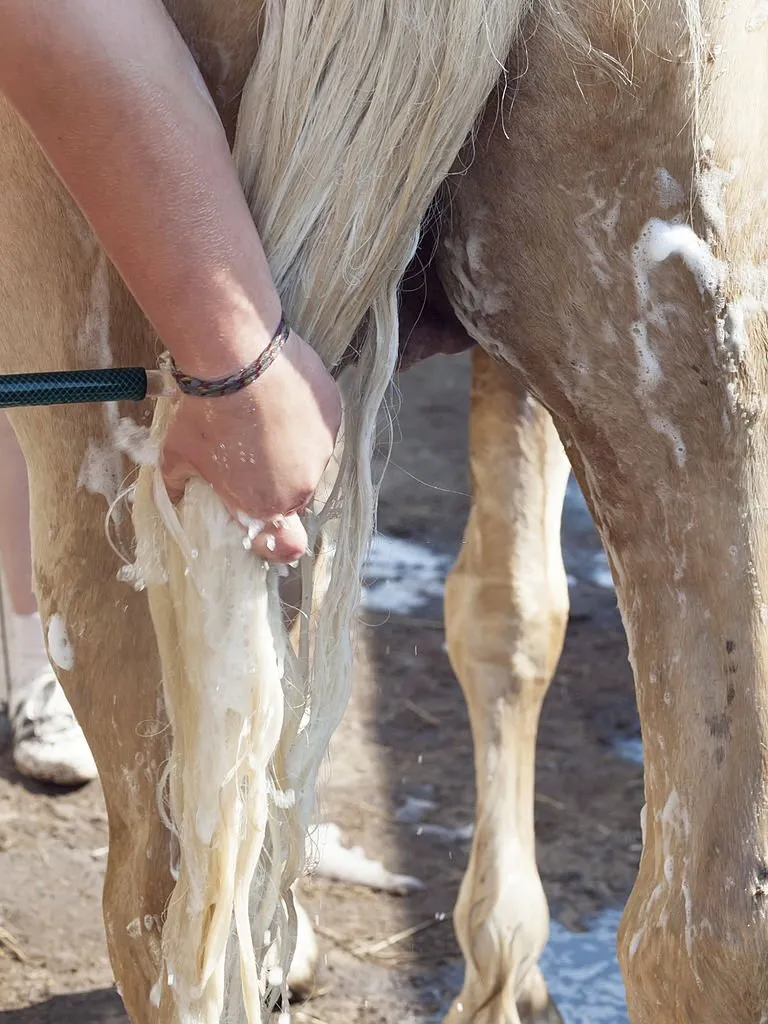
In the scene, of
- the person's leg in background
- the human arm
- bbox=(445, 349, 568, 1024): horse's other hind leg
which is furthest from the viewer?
the person's leg in background

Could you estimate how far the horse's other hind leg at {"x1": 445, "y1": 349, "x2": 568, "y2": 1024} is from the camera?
1.52 m

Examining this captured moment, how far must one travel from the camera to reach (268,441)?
832mm

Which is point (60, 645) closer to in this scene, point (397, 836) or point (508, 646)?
point (508, 646)

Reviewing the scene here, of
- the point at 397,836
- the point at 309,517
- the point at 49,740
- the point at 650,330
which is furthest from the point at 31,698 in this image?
the point at 650,330

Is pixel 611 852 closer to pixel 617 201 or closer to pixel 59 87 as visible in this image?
pixel 617 201

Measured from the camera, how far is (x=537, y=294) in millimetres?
847

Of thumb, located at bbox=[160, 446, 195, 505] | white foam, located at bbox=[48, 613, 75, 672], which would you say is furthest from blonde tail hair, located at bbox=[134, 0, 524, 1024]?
white foam, located at bbox=[48, 613, 75, 672]

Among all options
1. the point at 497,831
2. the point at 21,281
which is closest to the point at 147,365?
the point at 21,281

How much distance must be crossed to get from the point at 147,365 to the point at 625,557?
1.28ft

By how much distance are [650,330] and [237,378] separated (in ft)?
0.88

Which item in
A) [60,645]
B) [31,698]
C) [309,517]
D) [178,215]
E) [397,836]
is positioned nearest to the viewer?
[178,215]

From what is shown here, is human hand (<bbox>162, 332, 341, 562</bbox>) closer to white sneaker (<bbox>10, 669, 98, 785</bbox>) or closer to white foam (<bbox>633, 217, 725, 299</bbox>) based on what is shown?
white foam (<bbox>633, 217, 725, 299</bbox>)

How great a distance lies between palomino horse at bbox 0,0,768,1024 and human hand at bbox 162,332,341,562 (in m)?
0.13

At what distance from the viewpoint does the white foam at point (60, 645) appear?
106cm
